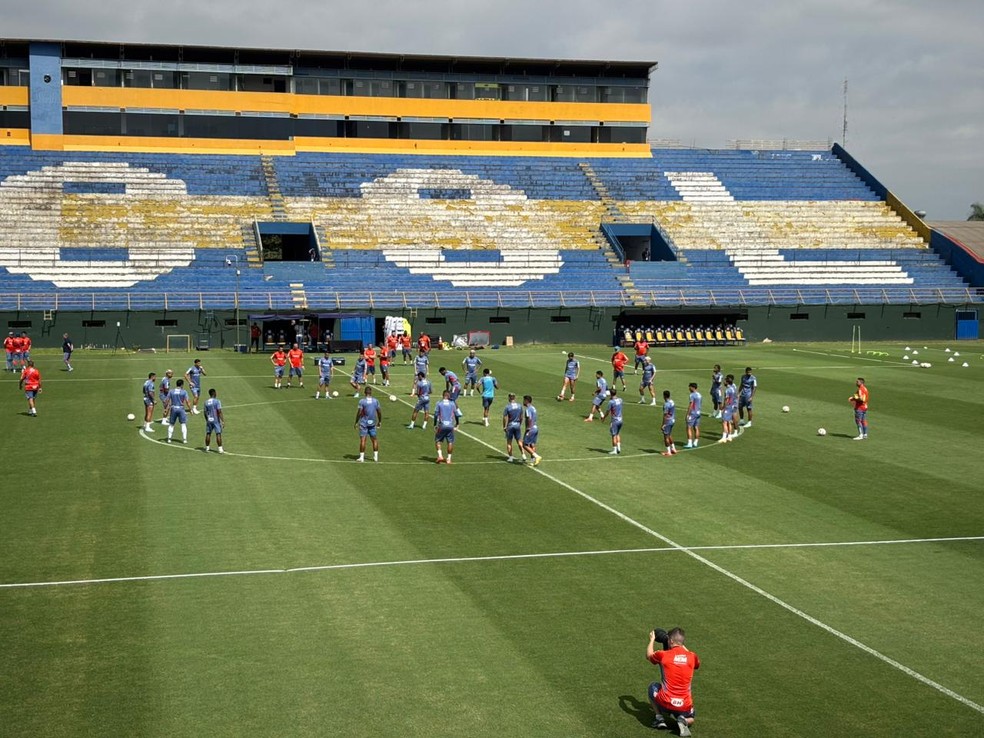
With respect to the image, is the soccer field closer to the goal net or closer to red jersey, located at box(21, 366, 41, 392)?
red jersey, located at box(21, 366, 41, 392)

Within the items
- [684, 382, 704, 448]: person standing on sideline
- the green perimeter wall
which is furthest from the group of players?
the green perimeter wall

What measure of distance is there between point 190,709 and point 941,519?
1562 cm

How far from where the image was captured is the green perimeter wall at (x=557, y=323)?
203 feet

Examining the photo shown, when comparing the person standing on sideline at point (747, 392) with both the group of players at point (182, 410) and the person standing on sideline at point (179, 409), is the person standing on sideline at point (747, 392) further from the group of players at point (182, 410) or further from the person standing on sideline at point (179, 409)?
the person standing on sideline at point (179, 409)

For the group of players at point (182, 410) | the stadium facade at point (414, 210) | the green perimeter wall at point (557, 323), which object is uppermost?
the stadium facade at point (414, 210)

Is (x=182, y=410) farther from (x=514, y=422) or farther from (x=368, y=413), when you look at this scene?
(x=514, y=422)

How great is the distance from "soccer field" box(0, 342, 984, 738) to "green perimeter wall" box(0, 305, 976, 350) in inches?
1186

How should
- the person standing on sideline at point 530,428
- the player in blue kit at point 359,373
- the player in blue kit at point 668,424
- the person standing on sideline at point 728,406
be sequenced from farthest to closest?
the player in blue kit at point 359,373 → the person standing on sideline at point 728,406 → the player in blue kit at point 668,424 → the person standing on sideline at point 530,428

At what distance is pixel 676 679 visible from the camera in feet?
40.9

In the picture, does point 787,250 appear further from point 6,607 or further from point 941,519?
point 6,607

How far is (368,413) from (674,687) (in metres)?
16.5

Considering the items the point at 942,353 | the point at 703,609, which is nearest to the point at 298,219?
the point at 942,353

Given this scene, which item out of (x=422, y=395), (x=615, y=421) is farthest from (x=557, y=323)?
(x=615, y=421)

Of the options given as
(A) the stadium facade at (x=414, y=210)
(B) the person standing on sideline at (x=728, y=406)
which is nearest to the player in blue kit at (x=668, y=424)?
(B) the person standing on sideline at (x=728, y=406)
